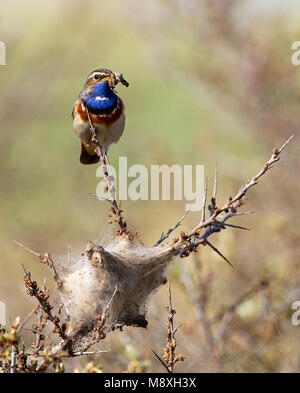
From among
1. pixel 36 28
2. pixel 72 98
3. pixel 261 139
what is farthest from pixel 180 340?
pixel 72 98

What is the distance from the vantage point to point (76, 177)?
29.8ft

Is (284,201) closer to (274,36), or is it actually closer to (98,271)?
(274,36)

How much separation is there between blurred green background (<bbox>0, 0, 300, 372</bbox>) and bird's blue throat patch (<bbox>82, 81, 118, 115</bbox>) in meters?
1.47

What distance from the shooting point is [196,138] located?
8.92 meters

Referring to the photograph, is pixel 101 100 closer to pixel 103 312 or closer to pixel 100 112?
pixel 100 112

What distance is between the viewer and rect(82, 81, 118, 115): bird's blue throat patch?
4262mm

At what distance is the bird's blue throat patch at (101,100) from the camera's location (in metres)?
4.26

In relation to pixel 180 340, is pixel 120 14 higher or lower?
higher

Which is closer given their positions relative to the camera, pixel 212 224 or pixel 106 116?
pixel 212 224

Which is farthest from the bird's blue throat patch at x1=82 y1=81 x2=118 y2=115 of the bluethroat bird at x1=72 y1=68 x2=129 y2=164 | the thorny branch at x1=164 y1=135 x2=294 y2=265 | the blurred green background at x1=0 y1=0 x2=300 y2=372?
the thorny branch at x1=164 y1=135 x2=294 y2=265

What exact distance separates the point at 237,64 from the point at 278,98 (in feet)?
2.57

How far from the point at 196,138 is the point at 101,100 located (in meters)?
4.73

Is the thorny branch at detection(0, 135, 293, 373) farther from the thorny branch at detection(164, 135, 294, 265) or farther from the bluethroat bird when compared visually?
the bluethroat bird

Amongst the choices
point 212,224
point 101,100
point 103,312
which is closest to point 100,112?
point 101,100
